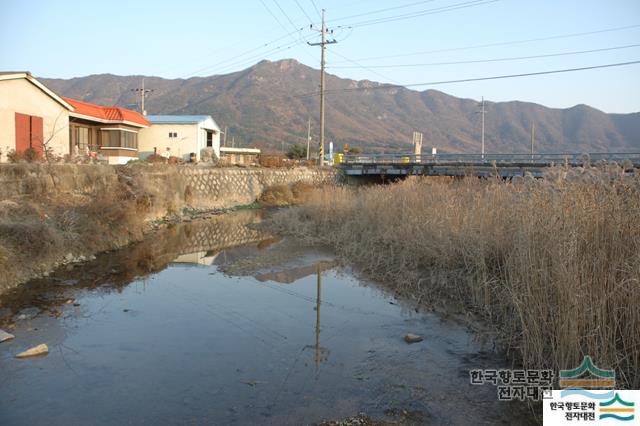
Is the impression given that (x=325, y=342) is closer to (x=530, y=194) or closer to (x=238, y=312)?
(x=238, y=312)

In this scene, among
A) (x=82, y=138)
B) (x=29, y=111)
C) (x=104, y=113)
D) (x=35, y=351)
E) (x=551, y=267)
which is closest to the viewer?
(x=551, y=267)

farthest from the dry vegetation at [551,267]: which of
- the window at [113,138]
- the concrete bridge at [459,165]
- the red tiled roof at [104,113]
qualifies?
the window at [113,138]

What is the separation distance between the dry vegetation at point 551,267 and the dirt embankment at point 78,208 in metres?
8.33

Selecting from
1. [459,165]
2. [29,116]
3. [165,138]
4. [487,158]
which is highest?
[165,138]

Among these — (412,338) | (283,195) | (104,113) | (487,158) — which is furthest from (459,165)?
(412,338)

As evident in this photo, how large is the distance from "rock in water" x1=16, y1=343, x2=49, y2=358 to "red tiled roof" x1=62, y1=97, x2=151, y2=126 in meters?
23.5

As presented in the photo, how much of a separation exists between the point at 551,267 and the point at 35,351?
709cm

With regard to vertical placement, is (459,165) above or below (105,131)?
below

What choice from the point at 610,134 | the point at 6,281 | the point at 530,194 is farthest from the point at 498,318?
the point at 610,134

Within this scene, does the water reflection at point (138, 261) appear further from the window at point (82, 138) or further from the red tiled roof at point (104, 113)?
the red tiled roof at point (104, 113)

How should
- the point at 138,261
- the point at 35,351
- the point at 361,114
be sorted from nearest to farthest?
the point at 35,351 → the point at 138,261 → the point at 361,114

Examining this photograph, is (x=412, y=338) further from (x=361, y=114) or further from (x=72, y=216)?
(x=361, y=114)

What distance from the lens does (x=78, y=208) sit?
584 inches

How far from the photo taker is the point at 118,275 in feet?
37.9
